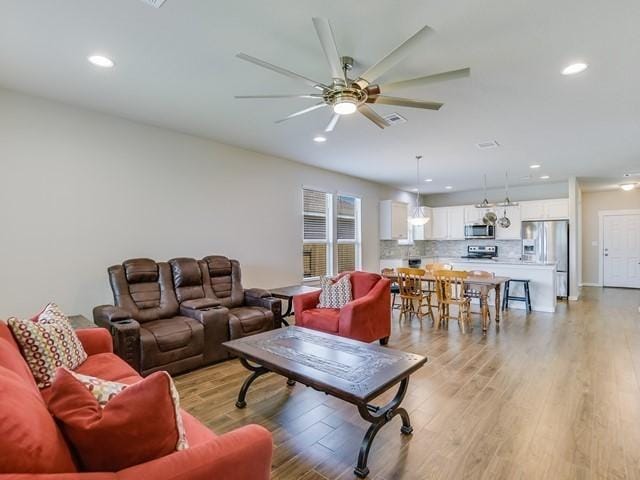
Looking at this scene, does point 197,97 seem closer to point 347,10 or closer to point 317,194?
point 347,10

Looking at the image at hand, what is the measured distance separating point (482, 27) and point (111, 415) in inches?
112

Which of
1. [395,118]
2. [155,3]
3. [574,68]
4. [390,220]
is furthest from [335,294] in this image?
[390,220]

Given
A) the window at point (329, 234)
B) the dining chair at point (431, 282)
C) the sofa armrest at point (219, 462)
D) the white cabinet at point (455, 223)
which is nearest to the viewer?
the sofa armrest at point (219, 462)

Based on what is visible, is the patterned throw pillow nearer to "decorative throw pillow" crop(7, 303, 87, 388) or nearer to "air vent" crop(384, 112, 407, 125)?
"decorative throw pillow" crop(7, 303, 87, 388)

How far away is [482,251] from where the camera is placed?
905 centimetres

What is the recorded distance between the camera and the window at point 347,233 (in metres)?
7.03

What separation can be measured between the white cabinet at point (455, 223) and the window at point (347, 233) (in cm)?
333

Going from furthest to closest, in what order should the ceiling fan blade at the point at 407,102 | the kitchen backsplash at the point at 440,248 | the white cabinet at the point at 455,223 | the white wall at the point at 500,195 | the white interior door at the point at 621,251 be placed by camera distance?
1. the white cabinet at the point at 455,223
2. the white interior door at the point at 621,251
3. the kitchen backsplash at the point at 440,248
4. the white wall at the point at 500,195
5. the ceiling fan blade at the point at 407,102

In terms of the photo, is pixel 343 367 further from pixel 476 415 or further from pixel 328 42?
pixel 328 42

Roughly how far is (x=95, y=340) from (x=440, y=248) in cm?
927

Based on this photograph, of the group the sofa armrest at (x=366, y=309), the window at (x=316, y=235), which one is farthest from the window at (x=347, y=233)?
the sofa armrest at (x=366, y=309)

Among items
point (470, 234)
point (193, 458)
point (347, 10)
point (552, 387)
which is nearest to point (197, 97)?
point (347, 10)

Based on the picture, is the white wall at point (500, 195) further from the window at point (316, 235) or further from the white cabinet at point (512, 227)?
the window at point (316, 235)

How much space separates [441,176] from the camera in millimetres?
7246
